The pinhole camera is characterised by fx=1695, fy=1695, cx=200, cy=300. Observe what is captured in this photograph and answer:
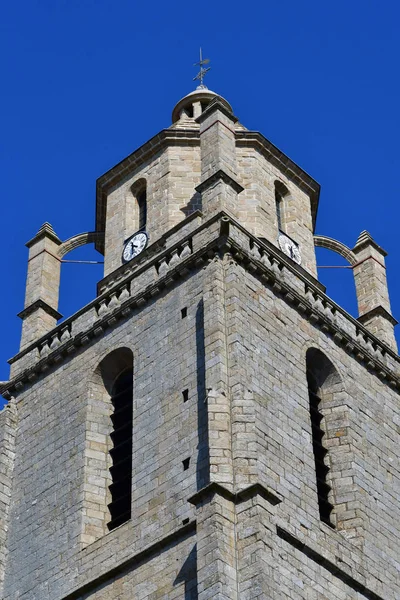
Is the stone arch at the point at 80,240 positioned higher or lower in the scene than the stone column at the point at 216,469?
higher

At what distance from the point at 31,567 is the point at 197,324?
5.10 metres

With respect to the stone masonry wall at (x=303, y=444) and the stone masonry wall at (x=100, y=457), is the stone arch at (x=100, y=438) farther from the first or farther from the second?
the stone masonry wall at (x=303, y=444)

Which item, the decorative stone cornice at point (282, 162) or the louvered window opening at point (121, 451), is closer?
the louvered window opening at point (121, 451)

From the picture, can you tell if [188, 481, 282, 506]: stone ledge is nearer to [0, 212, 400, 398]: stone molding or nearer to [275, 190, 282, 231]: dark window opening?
[0, 212, 400, 398]: stone molding

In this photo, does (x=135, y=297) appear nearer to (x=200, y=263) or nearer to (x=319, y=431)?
(x=200, y=263)

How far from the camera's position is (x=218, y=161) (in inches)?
1275

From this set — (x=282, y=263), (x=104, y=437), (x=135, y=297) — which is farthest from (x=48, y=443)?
(x=282, y=263)

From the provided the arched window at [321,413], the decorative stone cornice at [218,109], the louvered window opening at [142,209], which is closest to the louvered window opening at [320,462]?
the arched window at [321,413]

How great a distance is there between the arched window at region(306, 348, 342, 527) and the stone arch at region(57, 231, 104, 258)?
7.17 meters

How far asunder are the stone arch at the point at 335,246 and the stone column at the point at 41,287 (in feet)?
19.0

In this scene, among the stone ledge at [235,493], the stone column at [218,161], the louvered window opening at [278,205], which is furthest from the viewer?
the louvered window opening at [278,205]

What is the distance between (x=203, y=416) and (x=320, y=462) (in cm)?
317

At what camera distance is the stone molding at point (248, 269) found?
101ft

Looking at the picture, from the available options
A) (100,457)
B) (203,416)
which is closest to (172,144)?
(100,457)
